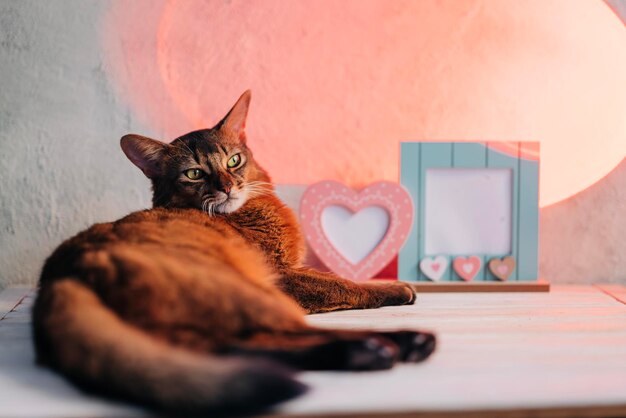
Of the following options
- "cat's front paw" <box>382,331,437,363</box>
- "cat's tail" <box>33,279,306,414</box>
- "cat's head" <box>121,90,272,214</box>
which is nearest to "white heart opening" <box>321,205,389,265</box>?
"cat's head" <box>121,90,272,214</box>

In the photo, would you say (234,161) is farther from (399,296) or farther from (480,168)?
(480,168)

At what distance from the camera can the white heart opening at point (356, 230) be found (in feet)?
4.91

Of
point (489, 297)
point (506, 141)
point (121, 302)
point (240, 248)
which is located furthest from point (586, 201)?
point (121, 302)

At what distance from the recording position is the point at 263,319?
76 centimetres

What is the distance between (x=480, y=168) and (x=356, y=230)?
349 mm

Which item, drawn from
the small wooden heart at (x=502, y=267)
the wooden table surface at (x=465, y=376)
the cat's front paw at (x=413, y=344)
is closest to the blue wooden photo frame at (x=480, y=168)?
the small wooden heart at (x=502, y=267)

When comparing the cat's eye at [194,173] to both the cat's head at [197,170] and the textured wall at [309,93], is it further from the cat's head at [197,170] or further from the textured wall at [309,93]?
the textured wall at [309,93]

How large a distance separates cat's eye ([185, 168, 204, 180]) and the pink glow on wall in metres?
0.33

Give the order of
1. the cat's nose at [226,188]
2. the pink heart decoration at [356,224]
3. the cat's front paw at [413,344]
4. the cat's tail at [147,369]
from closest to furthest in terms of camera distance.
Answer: the cat's tail at [147,369], the cat's front paw at [413,344], the cat's nose at [226,188], the pink heart decoration at [356,224]

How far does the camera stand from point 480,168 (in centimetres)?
151

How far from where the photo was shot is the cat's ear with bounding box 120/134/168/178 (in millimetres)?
1273

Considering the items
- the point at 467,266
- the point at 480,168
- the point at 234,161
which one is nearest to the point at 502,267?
the point at 467,266

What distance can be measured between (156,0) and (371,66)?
1.92 feet

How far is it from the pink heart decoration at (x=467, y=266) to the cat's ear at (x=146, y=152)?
750 millimetres
